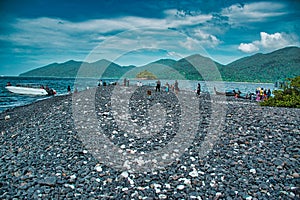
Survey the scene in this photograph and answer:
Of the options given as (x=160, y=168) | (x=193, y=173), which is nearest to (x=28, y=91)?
(x=160, y=168)

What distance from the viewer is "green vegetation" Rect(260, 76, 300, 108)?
71.3ft

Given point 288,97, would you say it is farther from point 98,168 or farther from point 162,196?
point 98,168

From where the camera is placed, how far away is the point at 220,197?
680 cm

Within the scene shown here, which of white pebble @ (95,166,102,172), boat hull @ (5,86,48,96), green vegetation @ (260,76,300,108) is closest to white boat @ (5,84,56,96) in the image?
boat hull @ (5,86,48,96)

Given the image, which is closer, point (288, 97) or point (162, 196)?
point (162, 196)

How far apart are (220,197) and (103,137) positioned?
5.88 meters

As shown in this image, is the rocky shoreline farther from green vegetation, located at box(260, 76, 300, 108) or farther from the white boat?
the white boat

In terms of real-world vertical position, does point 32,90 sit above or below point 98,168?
above

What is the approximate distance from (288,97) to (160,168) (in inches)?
750

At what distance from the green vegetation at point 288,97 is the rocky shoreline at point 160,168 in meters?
9.82

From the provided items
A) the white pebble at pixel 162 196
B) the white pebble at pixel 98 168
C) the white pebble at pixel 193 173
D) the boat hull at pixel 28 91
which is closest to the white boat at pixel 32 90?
the boat hull at pixel 28 91

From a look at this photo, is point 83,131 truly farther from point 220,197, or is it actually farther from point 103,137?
point 220,197

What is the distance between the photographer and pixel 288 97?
22750mm

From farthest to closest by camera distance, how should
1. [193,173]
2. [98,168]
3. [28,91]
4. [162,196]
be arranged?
[28,91]
[98,168]
[193,173]
[162,196]
